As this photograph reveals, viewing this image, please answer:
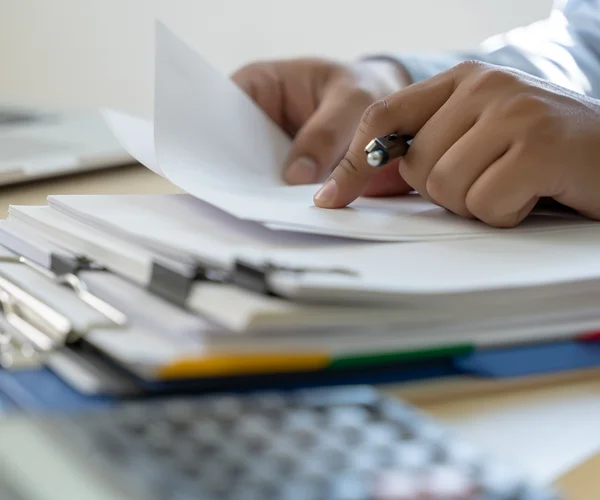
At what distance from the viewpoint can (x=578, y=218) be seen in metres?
0.55

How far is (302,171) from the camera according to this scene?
28.3 inches

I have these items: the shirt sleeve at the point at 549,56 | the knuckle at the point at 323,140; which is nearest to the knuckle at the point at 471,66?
the knuckle at the point at 323,140

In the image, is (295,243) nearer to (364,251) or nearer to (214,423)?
(364,251)

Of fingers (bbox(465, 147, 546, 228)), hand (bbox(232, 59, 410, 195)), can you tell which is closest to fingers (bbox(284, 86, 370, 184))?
hand (bbox(232, 59, 410, 195))

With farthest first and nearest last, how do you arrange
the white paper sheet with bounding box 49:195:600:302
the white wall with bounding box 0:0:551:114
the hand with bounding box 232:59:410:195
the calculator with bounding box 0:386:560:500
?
1. the white wall with bounding box 0:0:551:114
2. the hand with bounding box 232:59:410:195
3. the white paper sheet with bounding box 49:195:600:302
4. the calculator with bounding box 0:386:560:500

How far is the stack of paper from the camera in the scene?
0.99 ft

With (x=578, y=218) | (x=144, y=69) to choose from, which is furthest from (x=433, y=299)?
(x=144, y=69)

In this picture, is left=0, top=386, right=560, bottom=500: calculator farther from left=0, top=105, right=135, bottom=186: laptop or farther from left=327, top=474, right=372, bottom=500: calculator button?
left=0, top=105, right=135, bottom=186: laptop

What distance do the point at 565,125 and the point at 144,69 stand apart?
155cm

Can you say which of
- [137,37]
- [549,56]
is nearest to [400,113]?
[549,56]

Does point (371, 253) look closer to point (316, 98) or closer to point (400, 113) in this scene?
point (400, 113)

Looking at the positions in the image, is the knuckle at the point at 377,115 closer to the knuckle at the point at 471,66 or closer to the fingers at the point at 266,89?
the knuckle at the point at 471,66

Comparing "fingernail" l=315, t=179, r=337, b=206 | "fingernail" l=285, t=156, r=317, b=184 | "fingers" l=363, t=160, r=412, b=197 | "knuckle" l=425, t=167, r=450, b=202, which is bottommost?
"fingernail" l=285, t=156, r=317, b=184

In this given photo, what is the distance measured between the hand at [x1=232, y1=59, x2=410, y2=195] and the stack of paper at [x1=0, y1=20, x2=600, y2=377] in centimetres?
13
